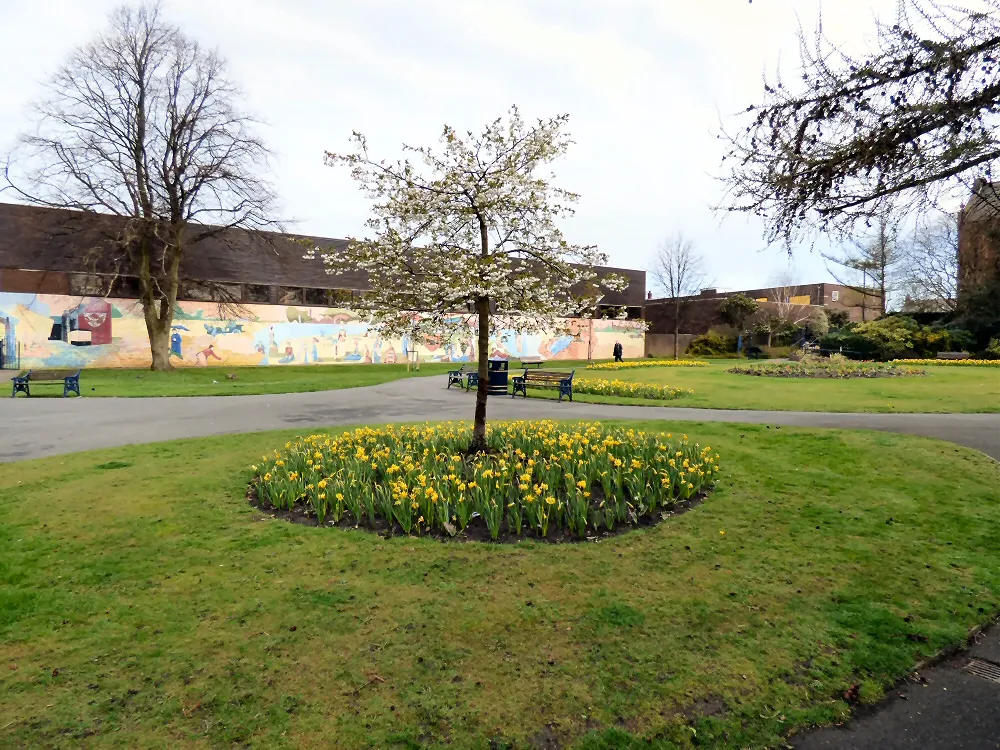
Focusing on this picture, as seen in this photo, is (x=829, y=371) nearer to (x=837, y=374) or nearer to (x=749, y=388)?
(x=837, y=374)

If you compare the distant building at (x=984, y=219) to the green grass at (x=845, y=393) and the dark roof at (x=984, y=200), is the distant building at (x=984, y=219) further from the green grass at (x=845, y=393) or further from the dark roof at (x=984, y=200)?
the green grass at (x=845, y=393)

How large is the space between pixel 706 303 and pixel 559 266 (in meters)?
49.0

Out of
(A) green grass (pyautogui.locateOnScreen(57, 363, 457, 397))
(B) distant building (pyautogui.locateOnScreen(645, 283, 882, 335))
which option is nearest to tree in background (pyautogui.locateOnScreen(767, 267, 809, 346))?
(B) distant building (pyautogui.locateOnScreen(645, 283, 882, 335))

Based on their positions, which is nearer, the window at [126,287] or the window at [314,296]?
the window at [126,287]

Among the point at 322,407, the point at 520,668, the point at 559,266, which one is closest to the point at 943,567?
the point at 520,668

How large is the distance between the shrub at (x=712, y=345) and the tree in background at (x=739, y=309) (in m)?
1.52

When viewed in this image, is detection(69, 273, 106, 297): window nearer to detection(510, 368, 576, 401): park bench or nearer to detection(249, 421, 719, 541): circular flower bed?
detection(510, 368, 576, 401): park bench

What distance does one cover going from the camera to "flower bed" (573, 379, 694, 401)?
16.5 meters

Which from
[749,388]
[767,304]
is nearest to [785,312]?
[767,304]

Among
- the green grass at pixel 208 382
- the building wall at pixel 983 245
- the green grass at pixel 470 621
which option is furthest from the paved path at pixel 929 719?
the green grass at pixel 208 382

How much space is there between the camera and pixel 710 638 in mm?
3686

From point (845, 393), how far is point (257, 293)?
88.5 ft

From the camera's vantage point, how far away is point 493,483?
6.28 metres

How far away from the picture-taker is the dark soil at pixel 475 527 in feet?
17.5
